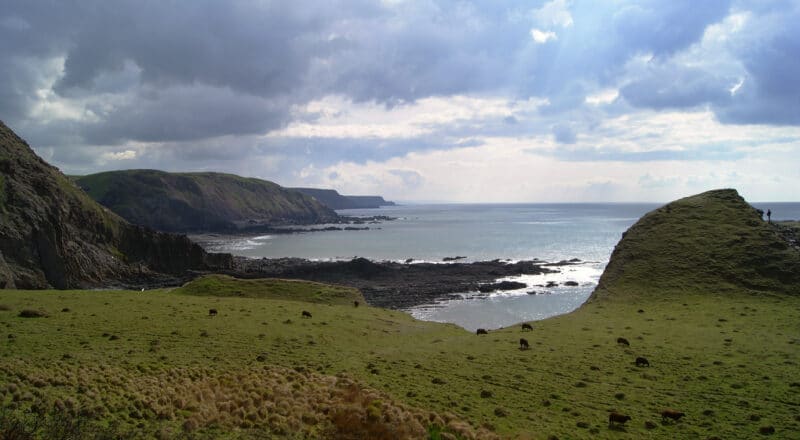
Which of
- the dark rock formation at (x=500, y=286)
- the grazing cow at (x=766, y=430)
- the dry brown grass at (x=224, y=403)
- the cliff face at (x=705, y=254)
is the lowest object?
the dark rock formation at (x=500, y=286)

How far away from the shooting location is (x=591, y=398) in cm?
2094

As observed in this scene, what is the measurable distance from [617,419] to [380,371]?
10919 mm

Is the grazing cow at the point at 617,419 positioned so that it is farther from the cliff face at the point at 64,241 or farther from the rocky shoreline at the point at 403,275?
the cliff face at the point at 64,241

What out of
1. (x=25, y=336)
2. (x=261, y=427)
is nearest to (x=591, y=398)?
(x=261, y=427)

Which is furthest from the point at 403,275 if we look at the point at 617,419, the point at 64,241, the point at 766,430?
the point at 766,430

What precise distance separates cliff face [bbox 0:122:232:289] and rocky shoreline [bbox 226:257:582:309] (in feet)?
43.5

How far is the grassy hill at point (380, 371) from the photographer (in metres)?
17.5

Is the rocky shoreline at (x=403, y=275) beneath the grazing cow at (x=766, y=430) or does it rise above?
beneath

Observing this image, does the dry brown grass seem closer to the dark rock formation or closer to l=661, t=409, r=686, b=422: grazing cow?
l=661, t=409, r=686, b=422: grazing cow

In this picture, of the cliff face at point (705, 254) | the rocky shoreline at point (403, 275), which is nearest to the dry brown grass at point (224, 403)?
the cliff face at point (705, 254)

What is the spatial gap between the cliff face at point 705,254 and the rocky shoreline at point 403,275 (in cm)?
3141

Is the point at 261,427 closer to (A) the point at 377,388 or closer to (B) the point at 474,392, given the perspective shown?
(A) the point at 377,388

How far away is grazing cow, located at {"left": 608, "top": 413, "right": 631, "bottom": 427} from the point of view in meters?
18.1

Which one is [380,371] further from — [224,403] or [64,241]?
[64,241]
